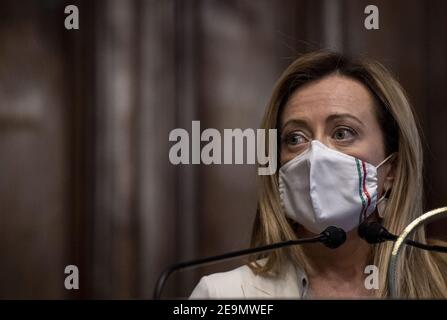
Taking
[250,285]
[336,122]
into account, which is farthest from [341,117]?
[250,285]

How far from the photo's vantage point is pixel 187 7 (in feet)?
6.47

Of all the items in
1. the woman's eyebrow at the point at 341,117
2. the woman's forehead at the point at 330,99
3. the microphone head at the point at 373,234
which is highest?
the woman's forehead at the point at 330,99

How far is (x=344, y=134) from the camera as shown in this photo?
1.80m

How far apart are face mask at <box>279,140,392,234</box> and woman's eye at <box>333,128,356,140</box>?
0.20 feet

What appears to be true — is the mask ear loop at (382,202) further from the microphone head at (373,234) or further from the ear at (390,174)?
the microphone head at (373,234)

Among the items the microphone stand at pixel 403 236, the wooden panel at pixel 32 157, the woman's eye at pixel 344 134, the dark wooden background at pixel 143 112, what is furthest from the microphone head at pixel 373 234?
the wooden panel at pixel 32 157

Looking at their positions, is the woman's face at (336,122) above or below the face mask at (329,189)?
above

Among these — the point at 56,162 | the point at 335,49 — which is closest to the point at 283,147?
the point at 335,49

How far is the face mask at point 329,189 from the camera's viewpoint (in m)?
1.72

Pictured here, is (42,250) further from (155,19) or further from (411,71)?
(411,71)

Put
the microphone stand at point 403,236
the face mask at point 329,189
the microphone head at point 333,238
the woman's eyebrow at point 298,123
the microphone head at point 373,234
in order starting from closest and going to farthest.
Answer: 1. the microphone stand at point 403,236
2. the microphone head at point 373,234
3. the microphone head at point 333,238
4. the face mask at point 329,189
5. the woman's eyebrow at point 298,123

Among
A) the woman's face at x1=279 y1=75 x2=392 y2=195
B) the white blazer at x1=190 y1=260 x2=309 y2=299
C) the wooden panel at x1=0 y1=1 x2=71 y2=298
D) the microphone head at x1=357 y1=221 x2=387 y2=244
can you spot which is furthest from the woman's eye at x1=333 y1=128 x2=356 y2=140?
the wooden panel at x1=0 y1=1 x2=71 y2=298

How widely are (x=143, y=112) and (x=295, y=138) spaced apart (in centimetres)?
44

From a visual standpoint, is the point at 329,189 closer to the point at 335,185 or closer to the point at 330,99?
the point at 335,185
